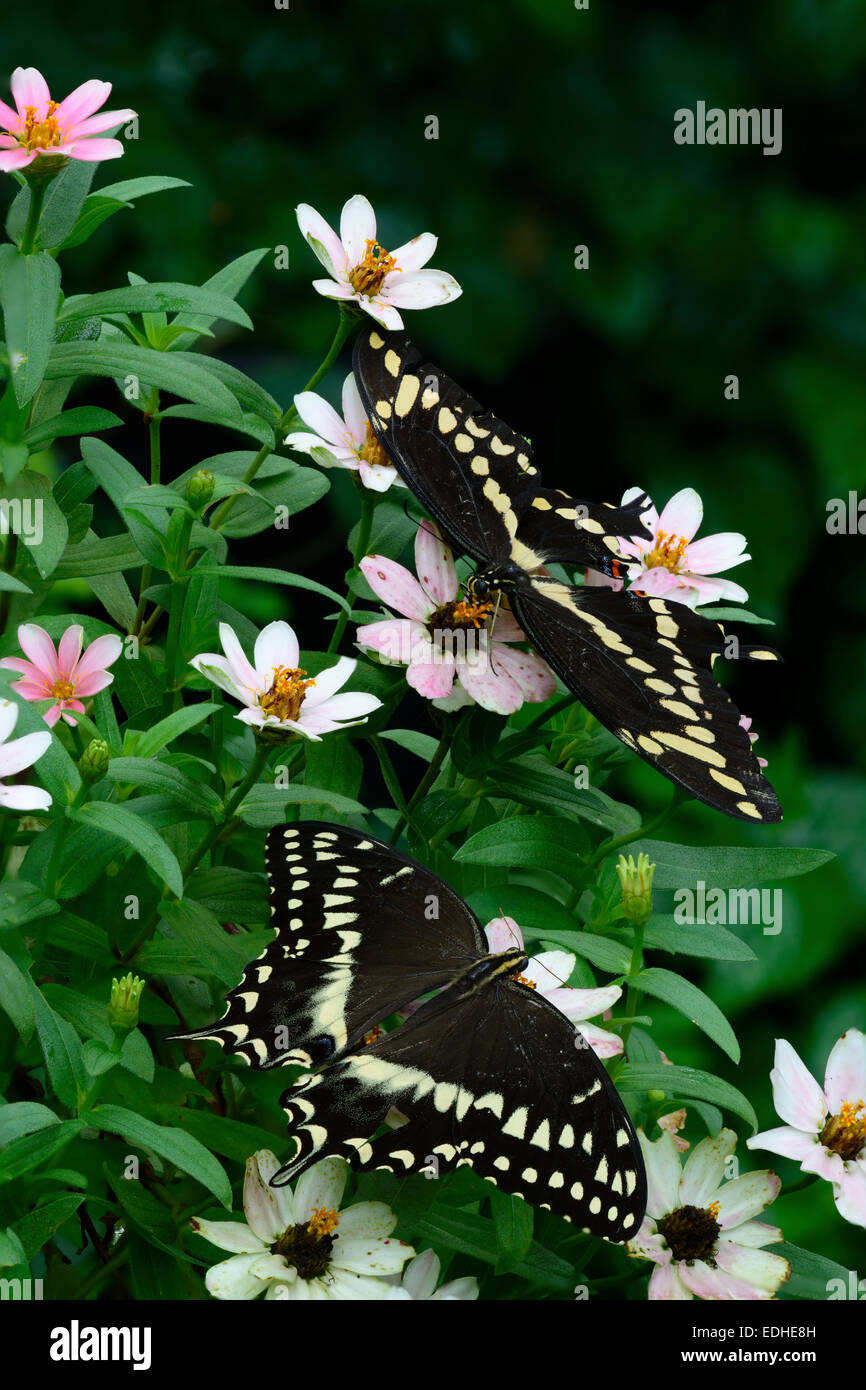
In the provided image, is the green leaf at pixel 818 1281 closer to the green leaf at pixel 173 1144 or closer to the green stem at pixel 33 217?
the green leaf at pixel 173 1144

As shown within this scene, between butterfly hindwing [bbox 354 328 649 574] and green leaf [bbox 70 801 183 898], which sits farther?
butterfly hindwing [bbox 354 328 649 574]

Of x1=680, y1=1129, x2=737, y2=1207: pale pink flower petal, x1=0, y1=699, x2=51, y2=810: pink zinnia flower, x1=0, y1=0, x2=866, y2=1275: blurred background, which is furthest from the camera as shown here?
x1=0, y1=0, x2=866, y2=1275: blurred background

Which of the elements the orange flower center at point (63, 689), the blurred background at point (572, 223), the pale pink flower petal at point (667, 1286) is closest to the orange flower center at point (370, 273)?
the orange flower center at point (63, 689)

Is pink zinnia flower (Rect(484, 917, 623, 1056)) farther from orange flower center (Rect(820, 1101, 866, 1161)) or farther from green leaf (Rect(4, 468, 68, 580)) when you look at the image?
green leaf (Rect(4, 468, 68, 580))

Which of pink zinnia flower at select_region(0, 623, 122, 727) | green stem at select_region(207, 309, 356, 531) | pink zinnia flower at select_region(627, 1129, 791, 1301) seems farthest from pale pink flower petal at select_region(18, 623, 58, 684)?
pink zinnia flower at select_region(627, 1129, 791, 1301)

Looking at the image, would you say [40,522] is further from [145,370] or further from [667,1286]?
[667,1286]

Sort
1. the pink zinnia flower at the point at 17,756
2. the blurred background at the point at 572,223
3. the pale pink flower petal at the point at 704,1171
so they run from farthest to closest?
1. the blurred background at the point at 572,223
2. the pale pink flower petal at the point at 704,1171
3. the pink zinnia flower at the point at 17,756
